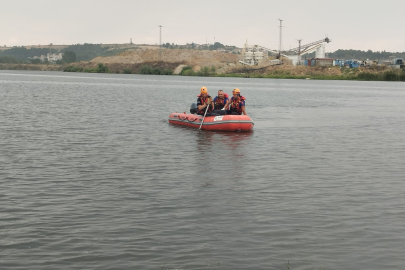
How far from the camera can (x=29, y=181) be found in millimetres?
14914

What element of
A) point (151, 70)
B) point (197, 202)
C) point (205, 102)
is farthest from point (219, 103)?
point (151, 70)

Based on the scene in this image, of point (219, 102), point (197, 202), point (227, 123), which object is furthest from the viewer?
point (219, 102)

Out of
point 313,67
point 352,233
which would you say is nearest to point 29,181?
point 352,233

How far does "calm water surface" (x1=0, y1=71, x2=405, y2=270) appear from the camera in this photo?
988 centimetres

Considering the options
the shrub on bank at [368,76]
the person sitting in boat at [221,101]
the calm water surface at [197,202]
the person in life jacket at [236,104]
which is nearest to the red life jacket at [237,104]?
the person in life jacket at [236,104]

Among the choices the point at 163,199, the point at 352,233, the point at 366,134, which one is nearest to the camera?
the point at 352,233

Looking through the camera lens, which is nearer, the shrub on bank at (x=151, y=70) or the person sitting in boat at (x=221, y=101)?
the person sitting in boat at (x=221, y=101)

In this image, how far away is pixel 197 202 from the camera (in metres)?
13.4

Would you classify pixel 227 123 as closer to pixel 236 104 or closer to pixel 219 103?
pixel 236 104

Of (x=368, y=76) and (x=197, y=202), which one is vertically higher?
(x=368, y=76)

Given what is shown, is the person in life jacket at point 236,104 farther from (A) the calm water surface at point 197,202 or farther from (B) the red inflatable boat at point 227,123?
(A) the calm water surface at point 197,202

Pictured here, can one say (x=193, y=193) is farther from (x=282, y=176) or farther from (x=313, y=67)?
(x=313, y=67)

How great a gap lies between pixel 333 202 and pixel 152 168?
19.5 ft

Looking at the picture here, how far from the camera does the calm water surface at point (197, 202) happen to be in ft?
32.4
